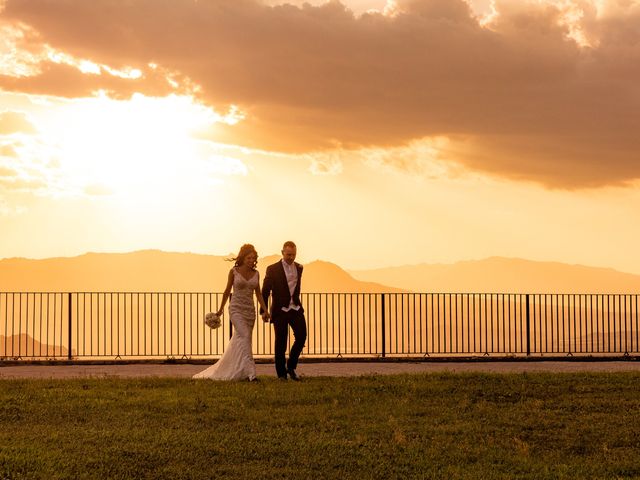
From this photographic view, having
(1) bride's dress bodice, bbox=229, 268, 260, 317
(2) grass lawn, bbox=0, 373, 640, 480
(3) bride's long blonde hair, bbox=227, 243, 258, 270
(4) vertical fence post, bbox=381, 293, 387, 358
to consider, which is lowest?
(2) grass lawn, bbox=0, 373, 640, 480

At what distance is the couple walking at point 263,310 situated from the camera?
16.9 meters

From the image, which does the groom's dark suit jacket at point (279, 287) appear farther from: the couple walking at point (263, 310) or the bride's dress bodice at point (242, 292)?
the bride's dress bodice at point (242, 292)

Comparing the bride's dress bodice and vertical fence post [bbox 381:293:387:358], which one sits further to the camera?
vertical fence post [bbox 381:293:387:358]

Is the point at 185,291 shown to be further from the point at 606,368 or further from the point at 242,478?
the point at 242,478

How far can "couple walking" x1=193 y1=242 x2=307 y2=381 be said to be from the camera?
16922 mm

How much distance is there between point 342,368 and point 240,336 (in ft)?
13.7

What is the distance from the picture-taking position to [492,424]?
40.2 feet

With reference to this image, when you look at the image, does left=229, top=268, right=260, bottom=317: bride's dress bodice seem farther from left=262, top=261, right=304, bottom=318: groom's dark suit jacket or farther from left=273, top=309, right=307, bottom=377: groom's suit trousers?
left=273, top=309, right=307, bottom=377: groom's suit trousers

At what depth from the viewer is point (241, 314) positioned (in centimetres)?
1733

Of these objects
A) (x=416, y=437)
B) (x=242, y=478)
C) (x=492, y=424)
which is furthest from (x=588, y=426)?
(x=242, y=478)

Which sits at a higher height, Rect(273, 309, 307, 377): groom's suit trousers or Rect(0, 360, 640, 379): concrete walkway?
Rect(273, 309, 307, 377): groom's suit trousers

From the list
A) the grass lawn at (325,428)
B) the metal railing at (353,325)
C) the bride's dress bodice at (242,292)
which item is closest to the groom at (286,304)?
the bride's dress bodice at (242,292)

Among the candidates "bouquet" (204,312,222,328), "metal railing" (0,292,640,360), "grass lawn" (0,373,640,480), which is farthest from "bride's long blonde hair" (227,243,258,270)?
"metal railing" (0,292,640,360)

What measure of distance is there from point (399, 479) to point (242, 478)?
1.43 meters
